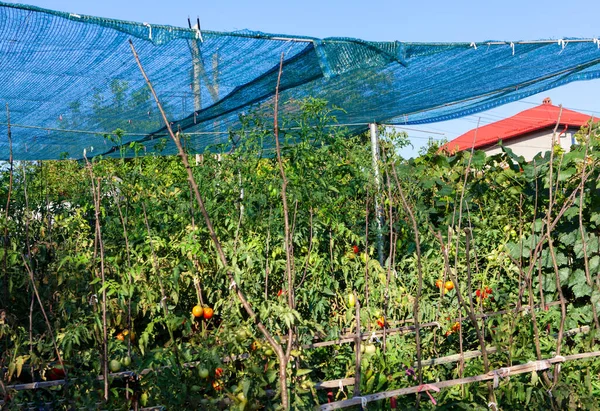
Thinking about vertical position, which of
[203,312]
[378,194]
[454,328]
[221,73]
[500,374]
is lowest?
[454,328]

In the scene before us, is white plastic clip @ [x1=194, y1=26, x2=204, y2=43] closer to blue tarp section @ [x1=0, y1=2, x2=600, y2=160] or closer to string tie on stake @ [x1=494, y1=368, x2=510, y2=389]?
blue tarp section @ [x1=0, y1=2, x2=600, y2=160]

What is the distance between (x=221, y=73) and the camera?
4129mm

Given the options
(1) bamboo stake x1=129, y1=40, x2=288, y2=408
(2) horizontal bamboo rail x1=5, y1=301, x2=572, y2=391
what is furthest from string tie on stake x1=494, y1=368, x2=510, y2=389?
(1) bamboo stake x1=129, y1=40, x2=288, y2=408

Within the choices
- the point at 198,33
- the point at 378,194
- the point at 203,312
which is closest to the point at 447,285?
the point at 378,194

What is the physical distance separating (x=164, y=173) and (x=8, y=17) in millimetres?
1354

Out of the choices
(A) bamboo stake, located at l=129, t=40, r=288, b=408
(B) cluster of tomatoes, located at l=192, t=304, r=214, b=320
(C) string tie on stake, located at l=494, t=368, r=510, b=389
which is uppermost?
(A) bamboo stake, located at l=129, t=40, r=288, b=408

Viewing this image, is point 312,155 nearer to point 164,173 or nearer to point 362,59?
point 362,59

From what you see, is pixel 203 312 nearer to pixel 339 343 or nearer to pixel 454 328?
pixel 339 343

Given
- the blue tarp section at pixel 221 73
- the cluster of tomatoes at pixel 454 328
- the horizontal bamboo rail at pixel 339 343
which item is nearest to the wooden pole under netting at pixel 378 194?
the blue tarp section at pixel 221 73

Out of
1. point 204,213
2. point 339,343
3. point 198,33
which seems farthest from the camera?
point 198,33

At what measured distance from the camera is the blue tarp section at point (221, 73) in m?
3.61

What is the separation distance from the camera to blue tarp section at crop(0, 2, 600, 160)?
3.61m

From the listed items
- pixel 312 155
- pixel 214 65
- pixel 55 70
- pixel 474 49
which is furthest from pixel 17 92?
pixel 474 49

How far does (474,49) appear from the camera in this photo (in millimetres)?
4059
